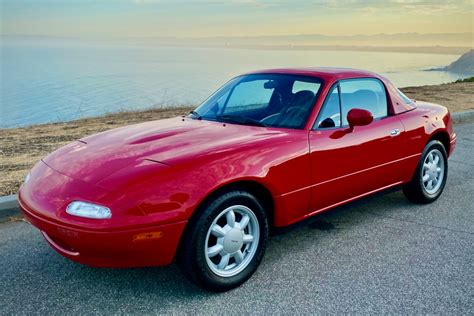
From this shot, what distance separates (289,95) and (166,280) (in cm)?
189

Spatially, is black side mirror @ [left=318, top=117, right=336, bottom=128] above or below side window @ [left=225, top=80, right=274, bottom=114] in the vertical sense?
below

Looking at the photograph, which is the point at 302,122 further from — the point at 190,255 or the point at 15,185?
the point at 15,185

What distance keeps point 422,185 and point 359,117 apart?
152cm

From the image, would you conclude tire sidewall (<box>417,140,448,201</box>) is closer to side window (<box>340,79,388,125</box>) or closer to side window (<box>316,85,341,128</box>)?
side window (<box>340,79,388,125</box>)

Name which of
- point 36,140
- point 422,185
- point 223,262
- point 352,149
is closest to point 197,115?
point 352,149

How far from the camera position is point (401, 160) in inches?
177

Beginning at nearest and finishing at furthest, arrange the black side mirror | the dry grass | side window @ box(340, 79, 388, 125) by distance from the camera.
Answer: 1. the black side mirror
2. side window @ box(340, 79, 388, 125)
3. the dry grass

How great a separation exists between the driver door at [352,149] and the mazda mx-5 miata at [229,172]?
0.01 meters

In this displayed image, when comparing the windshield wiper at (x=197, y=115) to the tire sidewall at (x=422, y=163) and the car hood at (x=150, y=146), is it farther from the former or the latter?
the tire sidewall at (x=422, y=163)

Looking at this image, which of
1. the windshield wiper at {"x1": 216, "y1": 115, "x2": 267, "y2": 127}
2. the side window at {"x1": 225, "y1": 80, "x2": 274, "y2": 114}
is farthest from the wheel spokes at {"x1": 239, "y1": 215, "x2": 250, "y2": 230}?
the side window at {"x1": 225, "y1": 80, "x2": 274, "y2": 114}

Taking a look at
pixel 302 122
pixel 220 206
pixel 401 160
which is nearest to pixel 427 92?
pixel 401 160

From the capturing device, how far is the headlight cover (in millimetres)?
2686

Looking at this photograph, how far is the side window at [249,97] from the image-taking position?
4.23 metres

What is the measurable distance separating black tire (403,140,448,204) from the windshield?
158 cm
